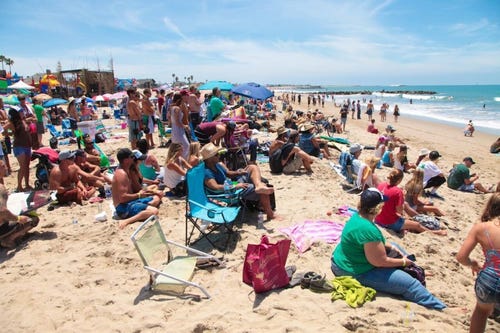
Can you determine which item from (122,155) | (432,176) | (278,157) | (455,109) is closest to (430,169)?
(432,176)

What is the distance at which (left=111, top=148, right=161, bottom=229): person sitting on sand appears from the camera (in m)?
4.51

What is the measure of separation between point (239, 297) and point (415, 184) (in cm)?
365

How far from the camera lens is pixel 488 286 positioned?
2.27 metres

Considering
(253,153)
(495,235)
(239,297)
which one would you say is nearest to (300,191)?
(253,153)

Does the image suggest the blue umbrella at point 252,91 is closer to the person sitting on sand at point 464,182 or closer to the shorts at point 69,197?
the person sitting on sand at point 464,182

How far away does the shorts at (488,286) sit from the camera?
88.8 inches

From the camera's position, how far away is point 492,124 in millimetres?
23031

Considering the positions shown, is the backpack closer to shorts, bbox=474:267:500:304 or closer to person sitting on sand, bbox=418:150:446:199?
person sitting on sand, bbox=418:150:446:199

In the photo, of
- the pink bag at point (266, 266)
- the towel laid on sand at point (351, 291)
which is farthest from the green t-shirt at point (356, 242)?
the pink bag at point (266, 266)

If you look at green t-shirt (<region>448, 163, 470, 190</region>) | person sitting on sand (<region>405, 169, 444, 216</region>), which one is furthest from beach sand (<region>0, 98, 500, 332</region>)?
green t-shirt (<region>448, 163, 470, 190</region>)

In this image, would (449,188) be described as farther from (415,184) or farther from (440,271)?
(440,271)

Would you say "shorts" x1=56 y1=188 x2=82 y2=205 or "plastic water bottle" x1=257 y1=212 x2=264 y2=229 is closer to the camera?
"plastic water bottle" x1=257 y1=212 x2=264 y2=229

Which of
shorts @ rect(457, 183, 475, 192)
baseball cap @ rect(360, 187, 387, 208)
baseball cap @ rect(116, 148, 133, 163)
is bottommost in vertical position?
shorts @ rect(457, 183, 475, 192)

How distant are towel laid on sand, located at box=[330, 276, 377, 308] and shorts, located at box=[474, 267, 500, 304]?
84 centimetres
